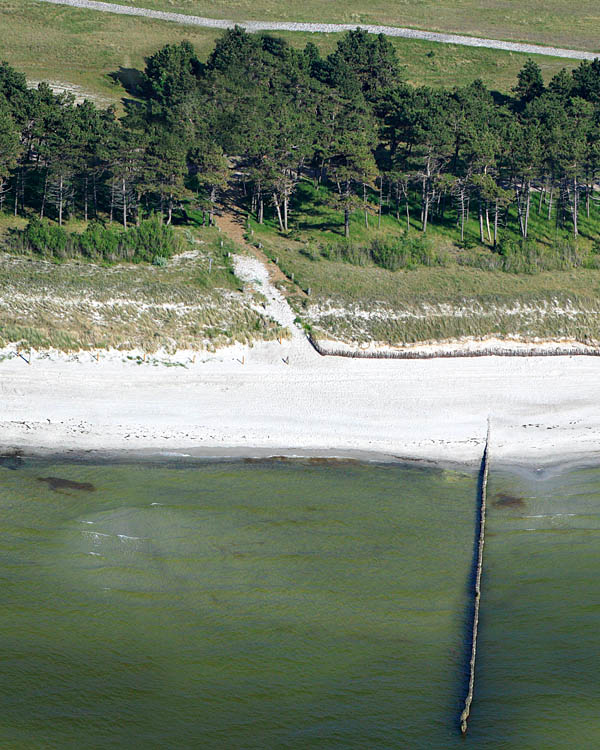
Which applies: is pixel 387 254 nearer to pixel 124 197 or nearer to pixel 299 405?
pixel 124 197

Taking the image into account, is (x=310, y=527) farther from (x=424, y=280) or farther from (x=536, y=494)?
(x=424, y=280)

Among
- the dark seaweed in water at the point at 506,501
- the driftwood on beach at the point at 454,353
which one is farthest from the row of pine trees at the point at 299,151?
the dark seaweed in water at the point at 506,501

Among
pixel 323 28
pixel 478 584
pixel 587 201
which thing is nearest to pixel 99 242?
pixel 478 584

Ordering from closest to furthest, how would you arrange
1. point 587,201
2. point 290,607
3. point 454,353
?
point 290,607 < point 454,353 < point 587,201

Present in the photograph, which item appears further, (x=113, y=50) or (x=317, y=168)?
(x=113, y=50)

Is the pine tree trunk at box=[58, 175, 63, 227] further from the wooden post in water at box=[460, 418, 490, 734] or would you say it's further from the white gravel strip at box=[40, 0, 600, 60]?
the white gravel strip at box=[40, 0, 600, 60]

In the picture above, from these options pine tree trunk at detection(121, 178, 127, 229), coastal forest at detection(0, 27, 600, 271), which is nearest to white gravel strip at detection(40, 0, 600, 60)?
coastal forest at detection(0, 27, 600, 271)
